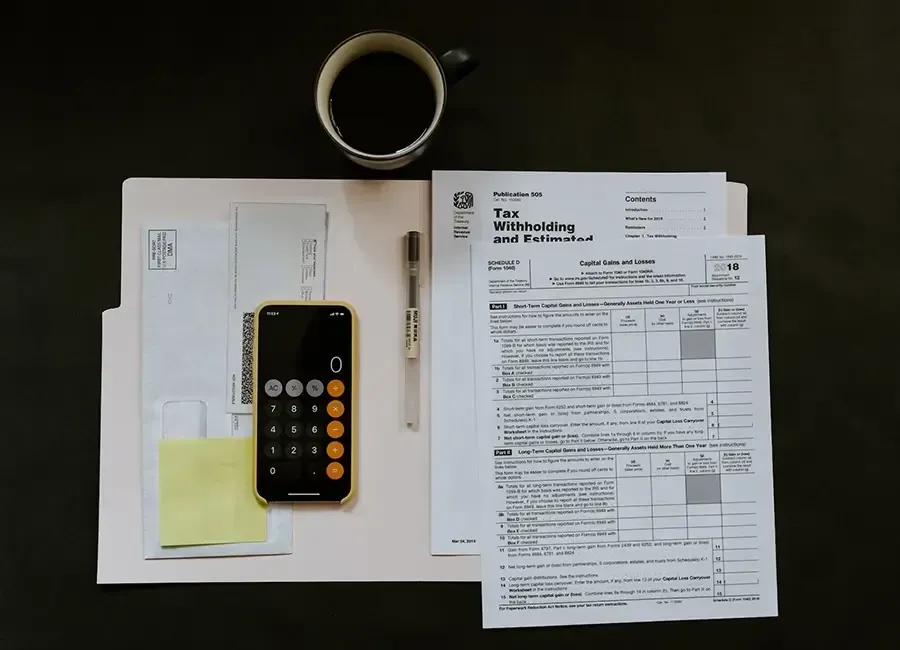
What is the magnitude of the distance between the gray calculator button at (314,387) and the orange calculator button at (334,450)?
0.14 feet

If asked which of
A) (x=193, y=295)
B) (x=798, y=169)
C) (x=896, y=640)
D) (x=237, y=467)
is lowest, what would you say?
(x=896, y=640)

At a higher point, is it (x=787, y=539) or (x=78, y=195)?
(x=78, y=195)

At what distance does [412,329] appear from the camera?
0.60 meters

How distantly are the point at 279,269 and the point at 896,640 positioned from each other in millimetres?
595

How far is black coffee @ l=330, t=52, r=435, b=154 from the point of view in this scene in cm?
58

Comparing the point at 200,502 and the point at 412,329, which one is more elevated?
the point at 412,329

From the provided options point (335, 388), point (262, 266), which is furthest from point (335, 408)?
point (262, 266)

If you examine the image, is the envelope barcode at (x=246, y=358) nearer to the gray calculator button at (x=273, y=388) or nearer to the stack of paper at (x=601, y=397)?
the gray calculator button at (x=273, y=388)

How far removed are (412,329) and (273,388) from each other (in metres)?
0.12

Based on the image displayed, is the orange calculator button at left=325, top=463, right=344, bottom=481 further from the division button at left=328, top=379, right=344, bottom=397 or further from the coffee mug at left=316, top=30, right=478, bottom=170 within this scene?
the coffee mug at left=316, top=30, right=478, bottom=170

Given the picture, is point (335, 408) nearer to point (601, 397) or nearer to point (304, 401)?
point (304, 401)

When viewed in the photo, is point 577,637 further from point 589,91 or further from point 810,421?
point 589,91

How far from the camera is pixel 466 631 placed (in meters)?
0.60

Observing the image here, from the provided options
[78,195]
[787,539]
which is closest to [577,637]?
[787,539]
